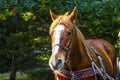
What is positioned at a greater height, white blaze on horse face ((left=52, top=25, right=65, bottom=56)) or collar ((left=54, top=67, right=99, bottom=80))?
white blaze on horse face ((left=52, top=25, right=65, bottom=56))

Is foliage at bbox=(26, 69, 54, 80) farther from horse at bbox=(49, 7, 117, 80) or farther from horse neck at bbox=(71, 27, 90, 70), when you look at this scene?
horse neck at bbox=(71, 27, 90, 70)

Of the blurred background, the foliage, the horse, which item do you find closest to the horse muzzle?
the horse

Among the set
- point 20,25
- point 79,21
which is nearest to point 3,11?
point 79,21

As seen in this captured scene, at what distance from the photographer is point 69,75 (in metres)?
5.16

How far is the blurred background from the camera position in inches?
322

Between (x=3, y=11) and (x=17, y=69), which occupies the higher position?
(x=3, y=11)

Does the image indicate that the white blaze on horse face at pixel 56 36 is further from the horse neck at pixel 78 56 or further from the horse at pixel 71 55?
the horse neck at pixel 78 56

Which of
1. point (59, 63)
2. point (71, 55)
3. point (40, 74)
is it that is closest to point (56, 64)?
point (59, 63)

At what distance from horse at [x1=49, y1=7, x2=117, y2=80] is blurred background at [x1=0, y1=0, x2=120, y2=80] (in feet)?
8.57

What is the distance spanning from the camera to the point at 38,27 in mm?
10680

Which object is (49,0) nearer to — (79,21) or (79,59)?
(79,21)

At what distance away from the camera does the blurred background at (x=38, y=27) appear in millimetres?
8180

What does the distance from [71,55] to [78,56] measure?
0.17m

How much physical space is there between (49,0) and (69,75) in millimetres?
3297
